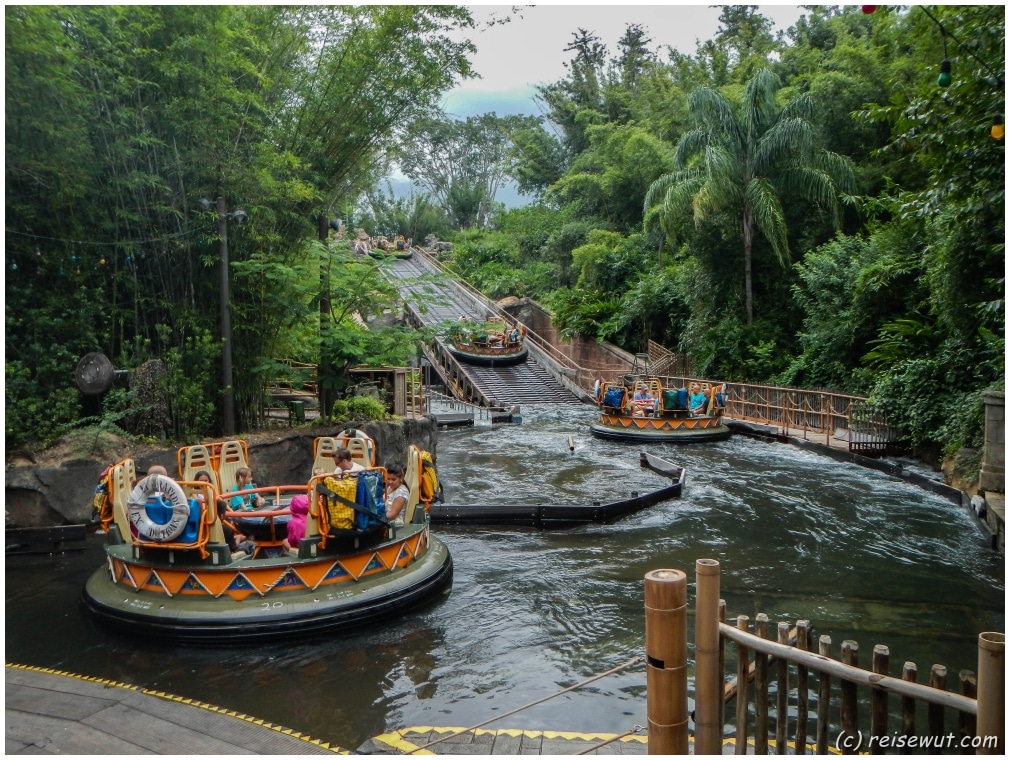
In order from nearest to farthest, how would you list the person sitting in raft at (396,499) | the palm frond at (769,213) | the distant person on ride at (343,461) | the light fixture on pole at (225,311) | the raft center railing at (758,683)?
the raft center railing at (758,683) → the distant person on ride at (343,461) → the person sitting in raft at (396,499) → the light fixture on pole at (225,311) → the palm frond at (769,213)

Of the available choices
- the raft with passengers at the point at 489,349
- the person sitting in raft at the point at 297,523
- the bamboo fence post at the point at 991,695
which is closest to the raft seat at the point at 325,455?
the person sitting in raft at the point at 297,523

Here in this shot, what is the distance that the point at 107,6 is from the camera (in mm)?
12211

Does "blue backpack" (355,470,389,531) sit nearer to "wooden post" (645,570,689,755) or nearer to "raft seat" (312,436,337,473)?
"raft seat" (312,436,337,473)

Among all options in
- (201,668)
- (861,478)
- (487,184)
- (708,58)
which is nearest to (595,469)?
(861,478)

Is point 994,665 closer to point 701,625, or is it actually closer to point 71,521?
point 701,625

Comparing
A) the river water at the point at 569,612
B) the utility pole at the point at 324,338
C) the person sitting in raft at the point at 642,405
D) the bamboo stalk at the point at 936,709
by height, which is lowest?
the river water at the point at 569,612

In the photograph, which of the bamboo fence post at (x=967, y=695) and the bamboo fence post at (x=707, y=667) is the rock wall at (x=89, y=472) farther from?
the bamboo fence post at (x=967, y=695)

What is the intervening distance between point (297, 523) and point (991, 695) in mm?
6786

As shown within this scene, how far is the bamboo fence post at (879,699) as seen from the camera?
3.79m

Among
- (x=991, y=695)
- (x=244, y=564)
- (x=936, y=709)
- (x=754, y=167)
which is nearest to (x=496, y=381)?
(x=754, y=167)

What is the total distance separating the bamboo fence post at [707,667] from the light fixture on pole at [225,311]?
1053 centimetres

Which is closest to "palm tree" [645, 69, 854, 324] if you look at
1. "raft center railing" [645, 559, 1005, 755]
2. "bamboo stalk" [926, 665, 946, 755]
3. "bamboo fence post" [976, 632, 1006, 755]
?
"raft center railing" [645, 559, 1005, 755]

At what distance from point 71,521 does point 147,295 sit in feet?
12.4

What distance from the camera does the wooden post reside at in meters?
4.05
